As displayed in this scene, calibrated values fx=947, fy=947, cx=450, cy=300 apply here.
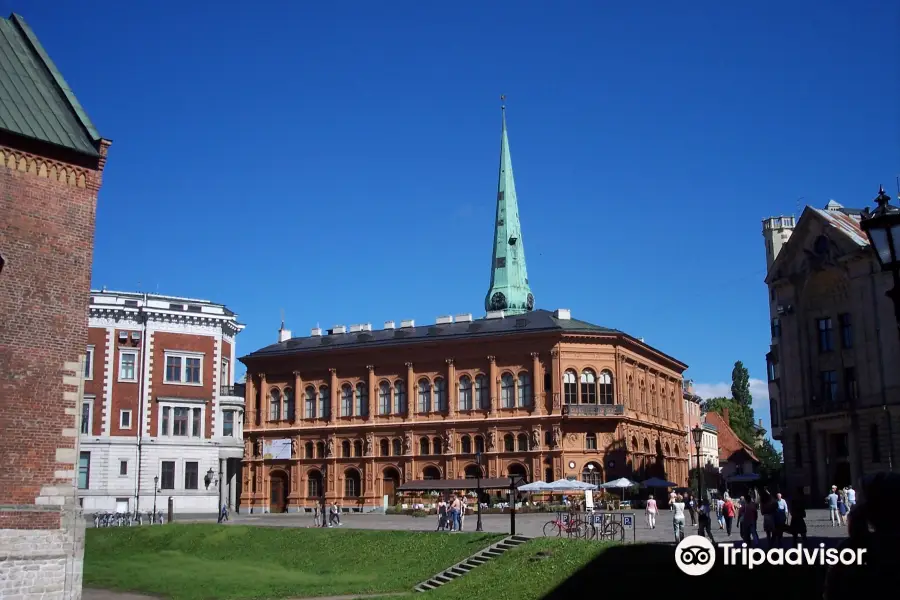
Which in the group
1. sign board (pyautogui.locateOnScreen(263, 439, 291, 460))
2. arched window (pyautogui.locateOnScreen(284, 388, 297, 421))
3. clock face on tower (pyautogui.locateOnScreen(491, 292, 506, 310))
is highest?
clock face on tower (pyautogui.locateOnScreen(491, 292, 506, 310))

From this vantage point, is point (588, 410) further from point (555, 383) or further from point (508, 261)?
point (508, 261)

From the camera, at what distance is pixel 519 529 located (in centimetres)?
4391

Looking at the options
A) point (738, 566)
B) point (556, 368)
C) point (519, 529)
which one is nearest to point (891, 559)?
point (738, 566)

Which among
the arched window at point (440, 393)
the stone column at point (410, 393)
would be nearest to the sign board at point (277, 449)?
the stone column at point (410, 393)

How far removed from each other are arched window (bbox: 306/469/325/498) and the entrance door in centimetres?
222

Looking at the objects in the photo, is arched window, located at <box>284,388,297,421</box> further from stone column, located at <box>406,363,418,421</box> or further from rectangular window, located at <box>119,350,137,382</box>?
rectangular window, located at <box>119,350,137,382</box>

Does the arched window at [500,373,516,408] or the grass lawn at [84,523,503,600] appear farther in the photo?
the arched window at [500,373,516,408]

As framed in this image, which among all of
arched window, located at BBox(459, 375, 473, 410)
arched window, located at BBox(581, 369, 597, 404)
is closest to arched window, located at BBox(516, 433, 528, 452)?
arched window, located at BBox(459, 375, 473, 410)

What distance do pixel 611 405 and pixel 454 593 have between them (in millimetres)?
39098

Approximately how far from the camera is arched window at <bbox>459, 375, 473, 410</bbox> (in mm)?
73562

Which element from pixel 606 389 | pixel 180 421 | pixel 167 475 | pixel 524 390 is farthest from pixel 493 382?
pixel 167 475

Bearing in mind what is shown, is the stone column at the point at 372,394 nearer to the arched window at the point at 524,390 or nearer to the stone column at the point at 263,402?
the stone column at the point at 263,402

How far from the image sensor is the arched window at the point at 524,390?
71.4m

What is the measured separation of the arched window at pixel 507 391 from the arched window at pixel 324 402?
50.6 ft
